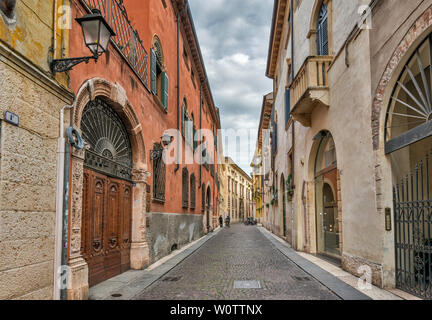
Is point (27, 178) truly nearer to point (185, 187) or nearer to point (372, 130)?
point (372, 130)

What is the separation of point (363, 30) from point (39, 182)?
21.4 ft

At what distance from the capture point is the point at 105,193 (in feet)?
24.2

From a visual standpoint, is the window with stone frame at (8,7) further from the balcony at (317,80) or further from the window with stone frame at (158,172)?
the balcony at (317,80)

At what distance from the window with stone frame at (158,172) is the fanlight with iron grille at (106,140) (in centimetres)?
152

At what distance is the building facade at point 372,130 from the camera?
5879mm

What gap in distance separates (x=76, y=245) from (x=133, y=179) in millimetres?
3513

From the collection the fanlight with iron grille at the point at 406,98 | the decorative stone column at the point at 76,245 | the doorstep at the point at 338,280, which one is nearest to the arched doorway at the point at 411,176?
the fanlight with iron grille at the point at 406,98

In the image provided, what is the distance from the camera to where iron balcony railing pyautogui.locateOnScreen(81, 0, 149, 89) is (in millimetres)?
7188

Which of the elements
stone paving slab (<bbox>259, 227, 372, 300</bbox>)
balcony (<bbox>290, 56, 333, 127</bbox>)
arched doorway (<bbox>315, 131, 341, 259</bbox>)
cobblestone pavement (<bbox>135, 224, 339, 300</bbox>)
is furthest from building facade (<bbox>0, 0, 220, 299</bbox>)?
arched doorway (<bbox>315, 131, 341, 259</bbox>)

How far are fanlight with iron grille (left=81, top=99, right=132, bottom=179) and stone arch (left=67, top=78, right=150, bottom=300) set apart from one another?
168 mm

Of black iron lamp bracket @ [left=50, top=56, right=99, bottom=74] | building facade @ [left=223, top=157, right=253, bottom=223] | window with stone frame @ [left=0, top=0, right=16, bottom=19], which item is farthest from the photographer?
building facade @ [left=223, top=157, right=253, bottom=223]

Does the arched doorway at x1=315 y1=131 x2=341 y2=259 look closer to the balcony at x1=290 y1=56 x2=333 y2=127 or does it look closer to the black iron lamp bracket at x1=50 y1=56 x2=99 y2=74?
the balcony at x1=290 y1=56 x2=333 y2=127
